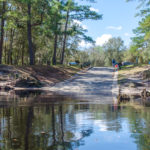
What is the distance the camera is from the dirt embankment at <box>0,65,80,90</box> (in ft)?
76.0

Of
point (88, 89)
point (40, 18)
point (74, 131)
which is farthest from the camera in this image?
point (40, 18)

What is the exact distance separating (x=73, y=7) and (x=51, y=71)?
1175 cm

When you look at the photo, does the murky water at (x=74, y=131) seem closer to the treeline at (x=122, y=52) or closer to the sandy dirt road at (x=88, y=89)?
the sandy dirt road at (x=88, y=89)

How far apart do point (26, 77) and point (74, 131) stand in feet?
57.8

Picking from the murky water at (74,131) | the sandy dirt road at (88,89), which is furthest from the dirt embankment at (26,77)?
the murky water at (74,131)

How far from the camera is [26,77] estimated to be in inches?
935

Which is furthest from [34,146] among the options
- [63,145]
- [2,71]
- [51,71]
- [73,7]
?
[73,7]

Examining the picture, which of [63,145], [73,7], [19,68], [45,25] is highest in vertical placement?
[73,7]

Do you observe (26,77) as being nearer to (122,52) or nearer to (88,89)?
(88,89)

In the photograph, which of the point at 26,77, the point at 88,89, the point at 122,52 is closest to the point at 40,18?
the point at 26,77

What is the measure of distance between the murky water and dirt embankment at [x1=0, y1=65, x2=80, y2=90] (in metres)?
14.0

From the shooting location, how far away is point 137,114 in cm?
933

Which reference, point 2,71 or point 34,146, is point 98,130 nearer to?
point 34,146

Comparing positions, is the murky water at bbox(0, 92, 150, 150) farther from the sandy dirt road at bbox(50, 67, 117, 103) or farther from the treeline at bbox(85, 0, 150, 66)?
the treeline at bbox(85, 0, 150, 66)
